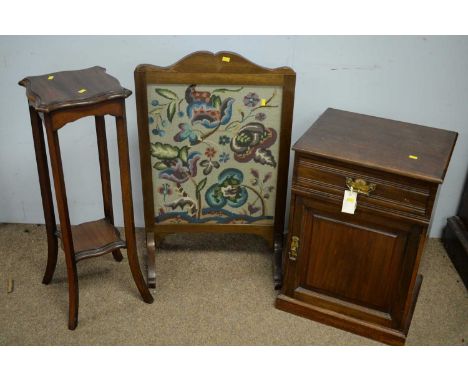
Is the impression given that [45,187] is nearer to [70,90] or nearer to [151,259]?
[70,90]

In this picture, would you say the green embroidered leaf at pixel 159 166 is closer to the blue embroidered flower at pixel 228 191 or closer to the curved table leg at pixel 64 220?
the blue embroidered flower at pixel 228 191

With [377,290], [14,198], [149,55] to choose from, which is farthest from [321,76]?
[14,198]

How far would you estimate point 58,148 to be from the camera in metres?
1.78

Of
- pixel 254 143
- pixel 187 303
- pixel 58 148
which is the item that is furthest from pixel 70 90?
pixel 187 303

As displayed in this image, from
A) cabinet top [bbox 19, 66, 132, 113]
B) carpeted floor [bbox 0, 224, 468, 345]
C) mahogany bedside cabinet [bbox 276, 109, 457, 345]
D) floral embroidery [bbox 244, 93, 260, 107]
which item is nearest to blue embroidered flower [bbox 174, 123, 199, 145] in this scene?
floral embroidery [bbox 244, 93, 260, 107]

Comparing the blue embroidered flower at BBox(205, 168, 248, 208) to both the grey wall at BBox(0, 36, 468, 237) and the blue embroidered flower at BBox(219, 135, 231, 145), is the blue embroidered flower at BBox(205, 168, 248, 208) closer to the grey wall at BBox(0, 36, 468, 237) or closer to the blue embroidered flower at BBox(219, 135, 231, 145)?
the blue embroidered flower at BBox(219, 135, 231, 145)

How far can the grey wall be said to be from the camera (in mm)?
2178

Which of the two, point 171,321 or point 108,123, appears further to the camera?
point 108,123

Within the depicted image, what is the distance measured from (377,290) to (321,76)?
2.91ft

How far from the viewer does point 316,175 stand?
1.85m

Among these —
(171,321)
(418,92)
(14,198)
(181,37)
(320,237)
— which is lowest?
(171,321)

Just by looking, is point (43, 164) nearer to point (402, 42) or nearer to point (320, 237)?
point (320, 237)

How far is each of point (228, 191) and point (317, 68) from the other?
62 centimetres

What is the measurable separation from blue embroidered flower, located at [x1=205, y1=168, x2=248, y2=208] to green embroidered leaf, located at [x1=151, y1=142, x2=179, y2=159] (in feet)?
0.68
